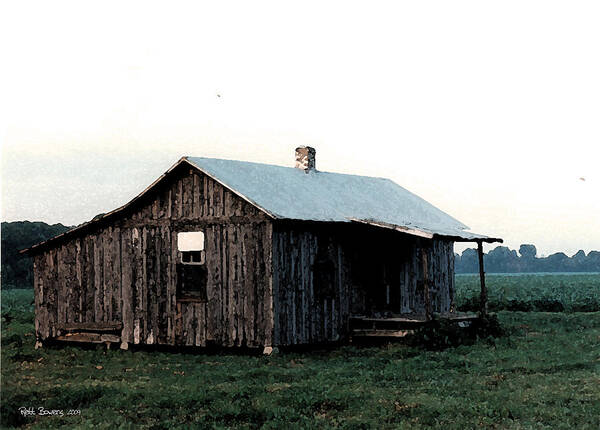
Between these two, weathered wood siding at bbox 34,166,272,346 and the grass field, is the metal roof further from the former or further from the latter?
the grass field

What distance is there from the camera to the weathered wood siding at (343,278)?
830 inches

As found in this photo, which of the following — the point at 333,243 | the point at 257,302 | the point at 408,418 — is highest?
the point at 333,243

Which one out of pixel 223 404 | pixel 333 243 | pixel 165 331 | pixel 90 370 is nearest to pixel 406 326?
pixel 333 243

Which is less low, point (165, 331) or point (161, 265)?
point (161, 265)

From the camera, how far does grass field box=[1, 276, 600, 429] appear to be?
41.1ft

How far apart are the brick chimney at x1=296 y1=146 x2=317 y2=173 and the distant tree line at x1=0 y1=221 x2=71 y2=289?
5582 cm

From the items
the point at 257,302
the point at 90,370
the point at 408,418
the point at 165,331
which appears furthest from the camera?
the point at 165,331

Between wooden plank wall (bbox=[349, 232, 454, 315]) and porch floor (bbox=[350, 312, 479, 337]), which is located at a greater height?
wooden plank wall (bbox=[349, 232, 454, 315])

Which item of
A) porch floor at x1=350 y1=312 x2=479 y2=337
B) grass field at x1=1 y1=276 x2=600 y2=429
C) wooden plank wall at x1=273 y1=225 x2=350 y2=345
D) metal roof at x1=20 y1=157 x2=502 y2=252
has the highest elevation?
metal roof at x1=20 y1=157 x2=502 y2=252

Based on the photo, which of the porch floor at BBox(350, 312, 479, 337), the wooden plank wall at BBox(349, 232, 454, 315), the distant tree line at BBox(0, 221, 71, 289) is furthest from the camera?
the distant tree line at BBox(0, 221, 71, 289)

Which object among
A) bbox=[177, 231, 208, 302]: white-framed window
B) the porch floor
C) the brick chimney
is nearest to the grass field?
the porch floor

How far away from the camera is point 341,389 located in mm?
14797

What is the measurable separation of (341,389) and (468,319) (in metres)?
9.98

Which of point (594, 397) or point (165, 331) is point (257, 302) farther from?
point (594, 397)
